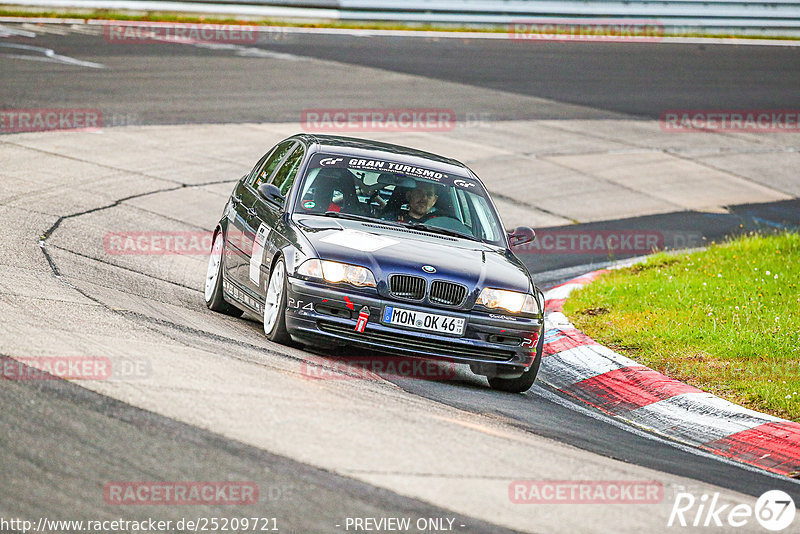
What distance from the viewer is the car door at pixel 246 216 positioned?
30.8ft

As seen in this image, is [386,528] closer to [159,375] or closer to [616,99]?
[159,375]

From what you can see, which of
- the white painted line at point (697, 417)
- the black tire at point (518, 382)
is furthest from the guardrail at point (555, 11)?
the white painted line at point (697, 417)

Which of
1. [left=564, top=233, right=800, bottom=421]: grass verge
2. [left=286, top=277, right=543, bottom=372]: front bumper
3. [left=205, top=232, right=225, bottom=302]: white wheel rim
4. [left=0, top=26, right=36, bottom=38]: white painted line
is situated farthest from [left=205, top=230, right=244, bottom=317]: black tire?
[left=0, top=26, right=36, bottom=38]: white painted line

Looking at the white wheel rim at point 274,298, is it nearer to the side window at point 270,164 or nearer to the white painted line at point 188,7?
the side window at point 270,164

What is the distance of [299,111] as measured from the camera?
20641mm

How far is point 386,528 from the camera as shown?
16.3ft

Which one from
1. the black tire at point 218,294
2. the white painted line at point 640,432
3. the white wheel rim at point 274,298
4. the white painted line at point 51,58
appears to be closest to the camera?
the white painted line at point 640,432

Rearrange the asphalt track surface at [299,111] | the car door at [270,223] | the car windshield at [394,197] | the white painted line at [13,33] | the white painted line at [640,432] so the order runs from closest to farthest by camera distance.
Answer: the asphalt track surface at [299,111] → the white painted line at [640,432] → the car door at [270,223] → the car windshield at [394,197] → the white painted line at [13,33]

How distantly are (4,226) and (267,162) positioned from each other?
2.78 m

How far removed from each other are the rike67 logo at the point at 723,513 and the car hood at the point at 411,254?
2.67 m

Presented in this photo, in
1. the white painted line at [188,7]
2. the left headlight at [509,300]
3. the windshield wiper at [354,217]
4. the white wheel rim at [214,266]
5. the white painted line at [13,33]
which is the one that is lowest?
the white wheel rim at [214,266]

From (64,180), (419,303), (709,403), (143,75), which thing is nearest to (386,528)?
(419,303)

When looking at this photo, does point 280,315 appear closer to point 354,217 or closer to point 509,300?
point 354,217

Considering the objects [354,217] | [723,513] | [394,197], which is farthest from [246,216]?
[723,513]
